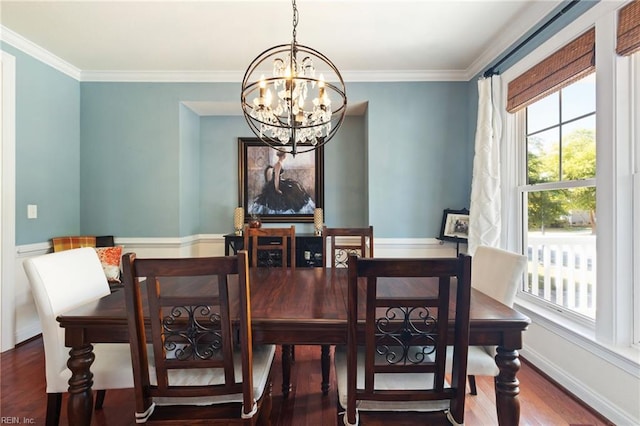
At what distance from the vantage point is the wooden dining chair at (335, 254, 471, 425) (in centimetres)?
96

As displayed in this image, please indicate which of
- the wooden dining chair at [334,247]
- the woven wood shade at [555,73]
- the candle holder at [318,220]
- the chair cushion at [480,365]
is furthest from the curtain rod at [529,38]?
the chair cushion at [480,365]

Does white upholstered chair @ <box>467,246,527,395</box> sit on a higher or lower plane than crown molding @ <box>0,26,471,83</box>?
lower

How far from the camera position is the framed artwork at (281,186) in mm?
3570

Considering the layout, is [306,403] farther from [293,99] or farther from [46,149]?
[46,149]

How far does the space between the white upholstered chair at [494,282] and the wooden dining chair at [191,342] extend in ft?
3.35

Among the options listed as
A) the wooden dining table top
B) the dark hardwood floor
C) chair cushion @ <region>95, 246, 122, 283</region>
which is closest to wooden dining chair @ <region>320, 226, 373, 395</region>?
Answer: the dark hardwood floor

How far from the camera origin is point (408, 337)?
1057mm

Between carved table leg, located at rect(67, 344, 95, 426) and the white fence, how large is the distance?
2.69 metres

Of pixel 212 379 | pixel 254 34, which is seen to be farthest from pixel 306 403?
pixel 254 34

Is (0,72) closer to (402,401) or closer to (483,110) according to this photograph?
(402,401)

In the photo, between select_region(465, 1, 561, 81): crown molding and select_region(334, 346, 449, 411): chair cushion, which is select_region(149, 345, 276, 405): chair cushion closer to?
select_region(334, 346, 449, 411): chair cushion

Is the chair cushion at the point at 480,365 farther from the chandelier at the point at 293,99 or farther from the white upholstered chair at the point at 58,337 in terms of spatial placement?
the white upholstered chair at the point at 58,337

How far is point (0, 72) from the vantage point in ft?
7.86

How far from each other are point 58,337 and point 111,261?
67.8 inches
